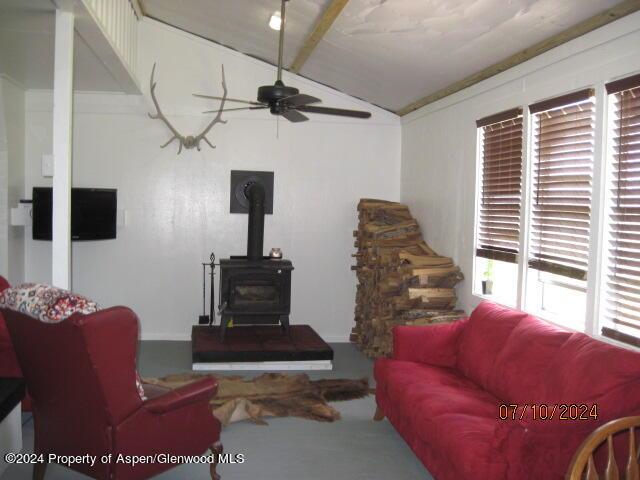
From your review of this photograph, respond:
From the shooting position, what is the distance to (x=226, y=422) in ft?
13.2

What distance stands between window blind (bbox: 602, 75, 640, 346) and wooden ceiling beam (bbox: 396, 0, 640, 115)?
1.12 feet

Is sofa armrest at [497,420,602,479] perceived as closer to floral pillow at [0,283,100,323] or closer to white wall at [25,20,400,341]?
floral pillow at [0,283,100,323]

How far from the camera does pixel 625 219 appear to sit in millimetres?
3133

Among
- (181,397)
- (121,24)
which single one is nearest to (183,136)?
(121,24)

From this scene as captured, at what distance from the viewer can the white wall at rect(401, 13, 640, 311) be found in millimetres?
3260

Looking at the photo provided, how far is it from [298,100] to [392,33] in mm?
941

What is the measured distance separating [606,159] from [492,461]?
178cm

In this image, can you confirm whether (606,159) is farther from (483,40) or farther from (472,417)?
(472,417)

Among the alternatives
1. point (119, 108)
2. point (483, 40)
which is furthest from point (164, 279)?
point (483, 40)

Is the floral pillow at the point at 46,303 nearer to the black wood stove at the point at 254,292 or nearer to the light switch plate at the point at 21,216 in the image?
the black wood stove at the point at 254,292

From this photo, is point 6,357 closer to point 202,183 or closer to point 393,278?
point 393,278

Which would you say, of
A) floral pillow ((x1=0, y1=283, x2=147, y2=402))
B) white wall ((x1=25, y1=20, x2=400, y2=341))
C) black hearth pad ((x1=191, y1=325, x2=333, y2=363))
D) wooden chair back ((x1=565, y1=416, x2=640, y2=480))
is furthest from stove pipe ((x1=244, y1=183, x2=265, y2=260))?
wooden chair back ((x1=565, y1=416, x2=640, y2=480))

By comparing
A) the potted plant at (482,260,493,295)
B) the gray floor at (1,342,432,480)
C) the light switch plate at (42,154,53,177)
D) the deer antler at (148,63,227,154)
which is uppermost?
the deer antler at (148,63,227,154)

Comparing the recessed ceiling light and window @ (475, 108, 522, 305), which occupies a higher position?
the recessed ceiling light
